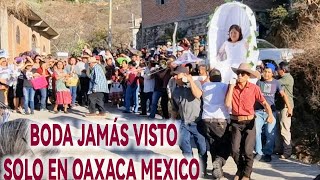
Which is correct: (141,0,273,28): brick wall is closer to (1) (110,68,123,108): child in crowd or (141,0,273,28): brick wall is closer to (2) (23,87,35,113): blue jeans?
(1) (110,68,123,108): child in crowd

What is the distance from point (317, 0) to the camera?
19.1m

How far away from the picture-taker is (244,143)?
7.55m

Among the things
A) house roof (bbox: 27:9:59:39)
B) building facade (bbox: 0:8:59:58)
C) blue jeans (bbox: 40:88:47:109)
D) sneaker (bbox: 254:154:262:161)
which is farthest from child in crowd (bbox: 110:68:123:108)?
house roof (bbox: 27:9:59:39)

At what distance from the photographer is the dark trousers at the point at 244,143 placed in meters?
7.50

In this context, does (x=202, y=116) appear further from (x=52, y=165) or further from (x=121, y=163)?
(x=52, y=165)

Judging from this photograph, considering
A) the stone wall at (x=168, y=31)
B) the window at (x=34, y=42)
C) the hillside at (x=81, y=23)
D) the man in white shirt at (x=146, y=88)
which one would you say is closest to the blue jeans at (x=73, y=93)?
the man in white shirt at (x=146, y=88)

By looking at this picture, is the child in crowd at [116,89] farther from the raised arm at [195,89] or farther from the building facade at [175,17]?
the building facade at [175,17]

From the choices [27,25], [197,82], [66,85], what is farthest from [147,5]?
[197,82]

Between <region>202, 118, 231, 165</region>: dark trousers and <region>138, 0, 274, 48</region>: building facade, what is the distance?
20780mm

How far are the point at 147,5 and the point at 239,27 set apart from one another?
25.4 meters

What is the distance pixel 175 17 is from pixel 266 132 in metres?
25.1

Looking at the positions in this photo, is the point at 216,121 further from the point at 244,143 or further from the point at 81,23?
the point at 81,23

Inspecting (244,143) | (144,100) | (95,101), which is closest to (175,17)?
(144,100)

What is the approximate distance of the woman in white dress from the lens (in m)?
11.5
